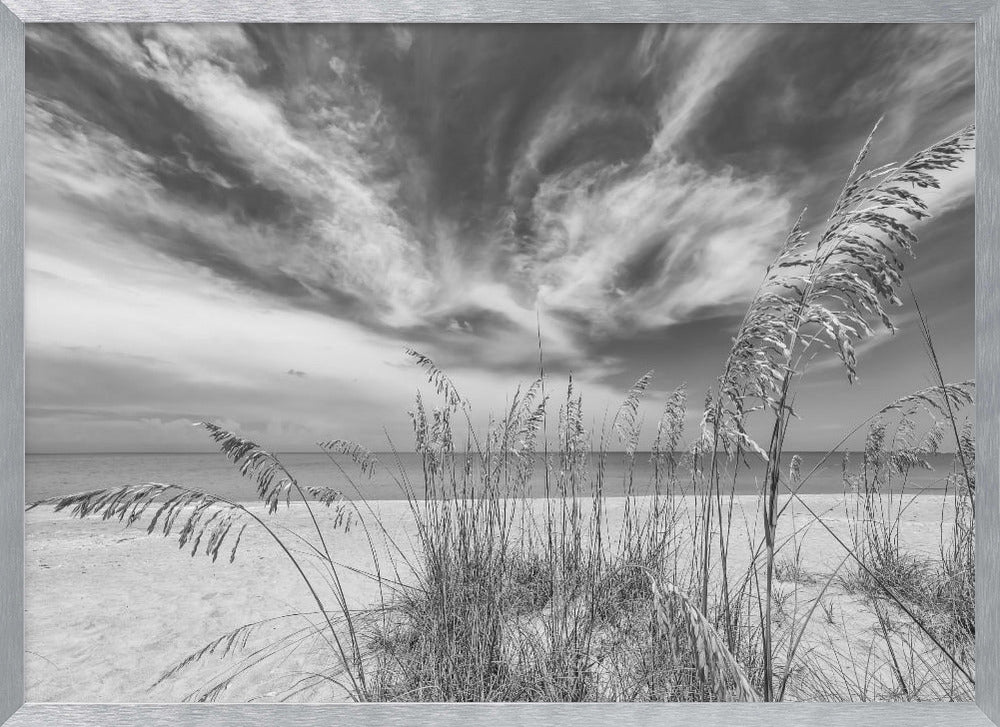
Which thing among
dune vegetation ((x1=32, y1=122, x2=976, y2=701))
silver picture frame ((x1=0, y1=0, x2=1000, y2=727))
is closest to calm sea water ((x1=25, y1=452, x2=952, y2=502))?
dune vegetation ((x1=32, y1=122, x2=976, y2=701))

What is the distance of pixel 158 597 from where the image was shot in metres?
1.59

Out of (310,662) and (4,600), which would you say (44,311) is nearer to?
(4,600)

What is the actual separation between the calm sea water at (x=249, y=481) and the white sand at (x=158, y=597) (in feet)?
0.32

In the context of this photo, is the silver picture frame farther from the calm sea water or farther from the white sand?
the calm sea water

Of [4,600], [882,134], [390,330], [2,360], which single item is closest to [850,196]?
[882,134]

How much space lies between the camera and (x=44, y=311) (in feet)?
3.92

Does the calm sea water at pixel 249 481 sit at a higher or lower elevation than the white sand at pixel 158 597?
higher

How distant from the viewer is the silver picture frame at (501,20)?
3.30 feet

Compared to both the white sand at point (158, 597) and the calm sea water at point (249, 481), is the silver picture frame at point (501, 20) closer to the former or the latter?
the white sand at point (158, 597)

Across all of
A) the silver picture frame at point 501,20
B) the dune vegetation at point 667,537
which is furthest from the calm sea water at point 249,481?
the silver picture frame at point 501,20

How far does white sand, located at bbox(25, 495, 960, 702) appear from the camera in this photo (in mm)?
1093

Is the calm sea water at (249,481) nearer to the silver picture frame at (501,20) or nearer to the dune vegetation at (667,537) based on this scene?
the dune vegetation at (667,537)

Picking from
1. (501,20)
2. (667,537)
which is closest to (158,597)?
(667,537)

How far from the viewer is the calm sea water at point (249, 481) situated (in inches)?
41.1
